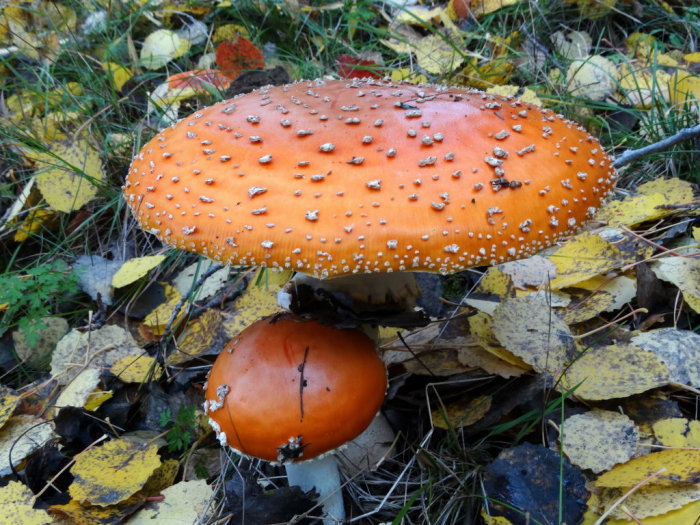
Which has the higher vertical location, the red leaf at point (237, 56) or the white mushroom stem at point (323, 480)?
the red leaf at point (237, 56)

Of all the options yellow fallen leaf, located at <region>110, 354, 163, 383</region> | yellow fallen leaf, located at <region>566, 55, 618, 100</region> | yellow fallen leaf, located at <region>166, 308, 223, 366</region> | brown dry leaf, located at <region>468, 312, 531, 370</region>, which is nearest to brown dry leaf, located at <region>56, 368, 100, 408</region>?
yellow fallen leaf, located at <region>110, 354, 163, 383</region>

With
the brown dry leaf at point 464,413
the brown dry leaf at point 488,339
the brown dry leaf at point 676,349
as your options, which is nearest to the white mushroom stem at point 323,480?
the brown dry leaf at point 464,413

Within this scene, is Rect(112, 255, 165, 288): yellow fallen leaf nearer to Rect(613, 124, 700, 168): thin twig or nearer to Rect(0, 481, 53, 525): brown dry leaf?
Rect(0, 481, 53, 525): brown dry leaf

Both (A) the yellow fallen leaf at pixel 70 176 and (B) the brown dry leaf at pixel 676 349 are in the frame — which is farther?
(A) the yellow fallen leaf at pixel 70 176

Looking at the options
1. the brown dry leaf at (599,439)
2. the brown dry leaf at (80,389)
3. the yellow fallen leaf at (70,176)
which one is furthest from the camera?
the yellow fallen leaf at (70,176)

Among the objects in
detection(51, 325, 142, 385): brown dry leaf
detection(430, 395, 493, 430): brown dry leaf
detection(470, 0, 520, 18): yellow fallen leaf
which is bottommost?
detection(51, 325, 142, 385): brown dry leaf

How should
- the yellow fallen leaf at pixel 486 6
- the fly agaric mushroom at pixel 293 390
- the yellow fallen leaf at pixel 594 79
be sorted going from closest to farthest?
the fly agaric mushroom at pixel 293 390, the yellow fallen leaf at pixel 594 79, the yellow fallen leaf at pixel 486 6

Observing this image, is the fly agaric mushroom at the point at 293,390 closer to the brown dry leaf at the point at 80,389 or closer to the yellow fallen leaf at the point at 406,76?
the brown dry leaf at the point at 80,389
